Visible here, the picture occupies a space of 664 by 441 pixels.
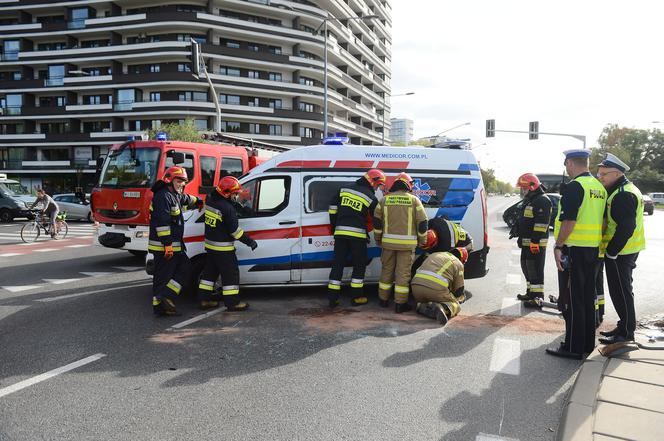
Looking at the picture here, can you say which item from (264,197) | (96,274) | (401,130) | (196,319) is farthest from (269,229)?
(401,130)

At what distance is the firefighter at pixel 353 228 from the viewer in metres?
6.35

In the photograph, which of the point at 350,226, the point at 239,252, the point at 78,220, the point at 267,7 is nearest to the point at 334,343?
the point at 350,226

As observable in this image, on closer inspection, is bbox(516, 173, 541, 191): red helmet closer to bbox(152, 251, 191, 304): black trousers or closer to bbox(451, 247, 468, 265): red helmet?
bbox(451, 247, 468, 265): red helmet

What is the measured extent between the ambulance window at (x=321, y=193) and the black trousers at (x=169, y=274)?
74.1 inches

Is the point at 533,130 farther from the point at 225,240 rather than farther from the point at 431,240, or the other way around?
the point at 225,240

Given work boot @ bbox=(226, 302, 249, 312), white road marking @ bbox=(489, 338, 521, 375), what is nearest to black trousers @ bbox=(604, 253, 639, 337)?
white road marking @ bbox=(489, 338, 521, 375)

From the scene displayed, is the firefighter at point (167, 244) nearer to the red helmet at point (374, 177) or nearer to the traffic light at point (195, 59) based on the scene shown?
the red helmet at point (374, 177)

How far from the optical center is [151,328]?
18.0ft

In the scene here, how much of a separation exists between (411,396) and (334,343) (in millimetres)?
1380

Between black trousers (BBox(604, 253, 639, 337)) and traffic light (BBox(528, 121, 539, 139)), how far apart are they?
29947 millimetres

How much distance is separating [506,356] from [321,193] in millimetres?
3422

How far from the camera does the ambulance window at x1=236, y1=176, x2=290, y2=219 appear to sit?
678 centimetres

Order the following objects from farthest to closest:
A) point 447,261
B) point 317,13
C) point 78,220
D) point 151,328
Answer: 1. point 317,13
2. point 78,220
3. point 447,261
4. point 151,328

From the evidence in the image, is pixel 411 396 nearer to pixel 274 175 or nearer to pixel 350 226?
pixel 350 226
